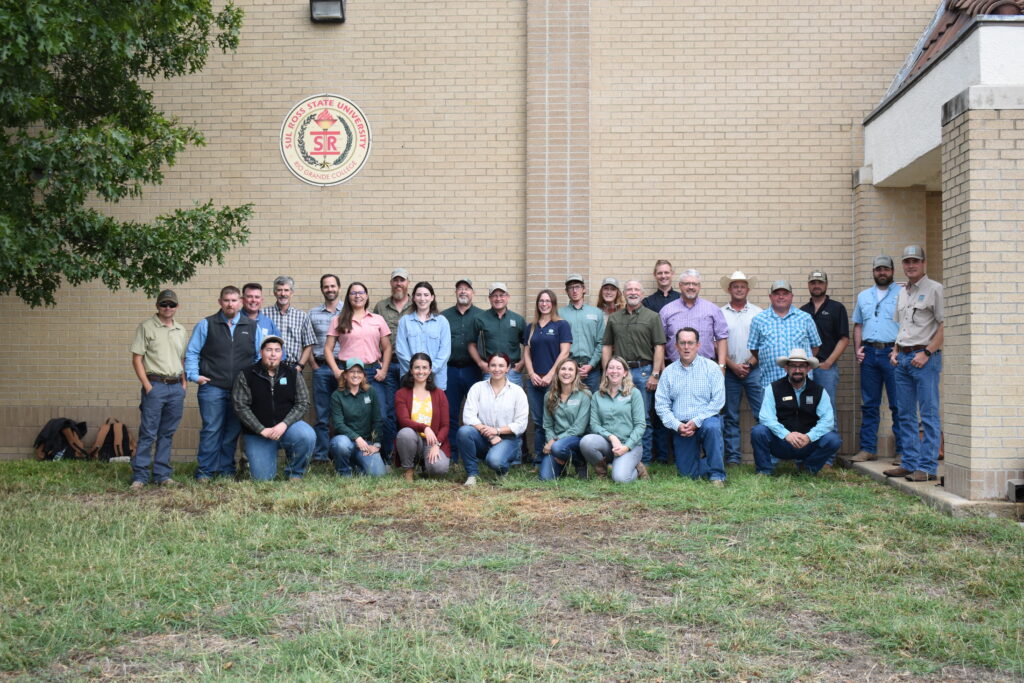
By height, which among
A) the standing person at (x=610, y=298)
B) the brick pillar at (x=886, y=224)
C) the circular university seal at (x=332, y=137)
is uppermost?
the circular university seal at (x=332, y=137)

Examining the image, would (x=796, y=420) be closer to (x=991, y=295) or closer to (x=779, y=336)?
(x=779, y=336)

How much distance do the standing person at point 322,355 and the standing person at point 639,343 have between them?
9.82 ft

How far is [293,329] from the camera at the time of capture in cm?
959

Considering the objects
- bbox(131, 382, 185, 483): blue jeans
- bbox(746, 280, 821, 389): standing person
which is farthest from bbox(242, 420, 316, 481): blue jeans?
bbox(746, 280, 821, 389): standing person

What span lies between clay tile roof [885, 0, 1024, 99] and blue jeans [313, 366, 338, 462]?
22.1ft

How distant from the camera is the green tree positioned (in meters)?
6.82

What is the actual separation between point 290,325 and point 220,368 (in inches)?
37.1

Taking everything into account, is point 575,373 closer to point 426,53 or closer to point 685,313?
point 685,313

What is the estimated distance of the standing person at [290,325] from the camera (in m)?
9.52

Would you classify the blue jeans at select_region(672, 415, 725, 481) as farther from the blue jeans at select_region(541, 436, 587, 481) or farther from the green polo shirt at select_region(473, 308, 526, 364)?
the green polo shirt at select_region(473, 308, 526, 364)

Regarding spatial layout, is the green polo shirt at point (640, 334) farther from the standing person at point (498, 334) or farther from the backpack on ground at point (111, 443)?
the backpack on ground at point (111, 443)

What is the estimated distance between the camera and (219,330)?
902 cm

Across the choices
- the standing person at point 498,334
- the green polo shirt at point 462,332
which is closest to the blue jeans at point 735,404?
the standing person at point 498,334

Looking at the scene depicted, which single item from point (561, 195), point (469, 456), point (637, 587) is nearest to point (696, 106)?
point (561, 195)
